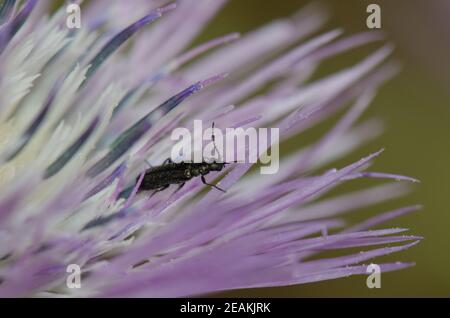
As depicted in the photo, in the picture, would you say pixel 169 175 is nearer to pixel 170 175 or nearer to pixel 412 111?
pixel 170 175

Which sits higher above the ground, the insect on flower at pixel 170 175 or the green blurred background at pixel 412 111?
the green blurred background at pixel 412 111

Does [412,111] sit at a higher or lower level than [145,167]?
higher

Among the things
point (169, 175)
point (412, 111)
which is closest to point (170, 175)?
point (169, 175)

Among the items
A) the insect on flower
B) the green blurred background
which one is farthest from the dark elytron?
the green blurred background

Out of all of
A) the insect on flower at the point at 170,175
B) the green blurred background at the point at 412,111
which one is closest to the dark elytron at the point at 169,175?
the insect on flower at the point at 170,175

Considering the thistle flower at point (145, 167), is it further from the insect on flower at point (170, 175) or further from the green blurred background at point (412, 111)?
the green blurred background at point (412, 111)

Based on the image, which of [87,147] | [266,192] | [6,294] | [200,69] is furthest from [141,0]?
[6,294]
